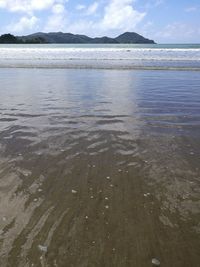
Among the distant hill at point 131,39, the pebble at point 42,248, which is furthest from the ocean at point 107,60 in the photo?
the distant hill at point 131,39

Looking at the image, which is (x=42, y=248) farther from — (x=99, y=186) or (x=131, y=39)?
(x=131, y=39)

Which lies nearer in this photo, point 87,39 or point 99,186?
point 99,186

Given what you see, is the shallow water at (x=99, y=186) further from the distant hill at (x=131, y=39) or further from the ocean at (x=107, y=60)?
the distant hill at (x=131, y=39)

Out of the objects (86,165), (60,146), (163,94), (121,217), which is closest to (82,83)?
(163,94)

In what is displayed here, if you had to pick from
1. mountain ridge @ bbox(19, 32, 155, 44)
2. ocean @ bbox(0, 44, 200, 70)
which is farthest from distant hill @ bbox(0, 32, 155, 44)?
ocean @ bbox(0, 44, 200, 70)

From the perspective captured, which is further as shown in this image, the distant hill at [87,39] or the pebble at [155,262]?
the distant hill at [87,39]

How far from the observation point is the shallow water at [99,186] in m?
3.54

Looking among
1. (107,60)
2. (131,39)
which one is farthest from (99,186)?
(131,39)

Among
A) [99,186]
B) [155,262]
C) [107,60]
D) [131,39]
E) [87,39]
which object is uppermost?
[155,262]

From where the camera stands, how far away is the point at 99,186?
4941 mm

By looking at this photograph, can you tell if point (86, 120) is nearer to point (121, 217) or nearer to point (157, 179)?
point (157, 179)

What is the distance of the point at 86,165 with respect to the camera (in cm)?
573

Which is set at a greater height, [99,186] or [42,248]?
[42,248]

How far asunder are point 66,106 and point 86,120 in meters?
1.95
